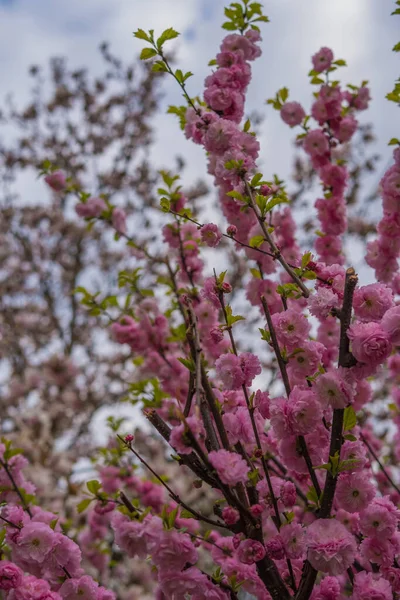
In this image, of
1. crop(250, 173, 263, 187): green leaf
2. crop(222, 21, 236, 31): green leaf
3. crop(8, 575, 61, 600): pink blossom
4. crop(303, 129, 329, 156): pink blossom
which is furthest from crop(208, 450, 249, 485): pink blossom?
crop(303, 129, 329, 156): pink blossom

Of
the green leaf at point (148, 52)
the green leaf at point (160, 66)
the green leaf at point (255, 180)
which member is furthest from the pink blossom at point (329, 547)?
the green leaf at point (148, 52)

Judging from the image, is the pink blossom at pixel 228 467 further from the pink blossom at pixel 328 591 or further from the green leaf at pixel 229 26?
the green leaf at pixel 229 26

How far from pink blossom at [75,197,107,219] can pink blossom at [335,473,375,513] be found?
107 inches

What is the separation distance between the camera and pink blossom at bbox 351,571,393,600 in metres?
1.71

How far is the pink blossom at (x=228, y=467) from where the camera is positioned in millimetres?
1464

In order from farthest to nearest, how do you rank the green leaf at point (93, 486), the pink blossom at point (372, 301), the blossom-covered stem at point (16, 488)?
the blossom-covered stem at point (16, 488) → the green leaf at point (93, 486) → the pink blossom at point (372, 301)

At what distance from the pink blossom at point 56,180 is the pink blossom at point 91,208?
0.65 feet

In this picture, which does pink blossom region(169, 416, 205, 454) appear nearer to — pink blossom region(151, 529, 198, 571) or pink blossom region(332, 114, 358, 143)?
pink blossom region(151, 529, 198, 571)

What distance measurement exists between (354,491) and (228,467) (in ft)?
2.11

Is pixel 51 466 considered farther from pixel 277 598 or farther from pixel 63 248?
pixel 277 598

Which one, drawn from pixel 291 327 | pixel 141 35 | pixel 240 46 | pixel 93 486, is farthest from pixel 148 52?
pixel 93 486

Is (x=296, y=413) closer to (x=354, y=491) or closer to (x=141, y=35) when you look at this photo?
(x=354, y=491)

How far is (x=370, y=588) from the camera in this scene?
5.69 ft

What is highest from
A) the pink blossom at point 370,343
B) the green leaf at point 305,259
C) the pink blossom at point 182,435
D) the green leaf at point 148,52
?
the green leaf at point 148,52
